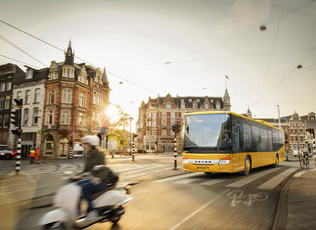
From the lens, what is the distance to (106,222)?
4031mm

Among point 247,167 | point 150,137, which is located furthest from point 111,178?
point 150,137

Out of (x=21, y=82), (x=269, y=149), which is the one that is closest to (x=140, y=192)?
(x=269, y=149)

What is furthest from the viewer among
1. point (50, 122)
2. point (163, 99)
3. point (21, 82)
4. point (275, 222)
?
point (163, 99)

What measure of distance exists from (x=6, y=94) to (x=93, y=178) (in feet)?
136

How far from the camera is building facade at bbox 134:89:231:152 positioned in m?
62.5

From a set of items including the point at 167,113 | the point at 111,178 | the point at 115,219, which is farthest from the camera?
the point at 167,113

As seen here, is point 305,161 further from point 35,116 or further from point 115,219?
point 35,116

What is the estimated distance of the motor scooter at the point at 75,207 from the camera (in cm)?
311

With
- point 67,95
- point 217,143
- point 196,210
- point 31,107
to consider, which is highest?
point 67,95

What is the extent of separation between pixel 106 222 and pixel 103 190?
0.72 metres

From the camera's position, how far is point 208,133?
9109 mm

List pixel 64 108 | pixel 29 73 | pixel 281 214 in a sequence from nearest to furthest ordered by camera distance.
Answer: pixel 281 214, pixel 64 108, pixel 29 73

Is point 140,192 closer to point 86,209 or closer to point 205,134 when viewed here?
point 86,209

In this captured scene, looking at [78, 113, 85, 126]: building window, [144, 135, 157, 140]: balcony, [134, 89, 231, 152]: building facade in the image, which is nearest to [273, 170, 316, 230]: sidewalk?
[78, 113, 85, 126]: building window
